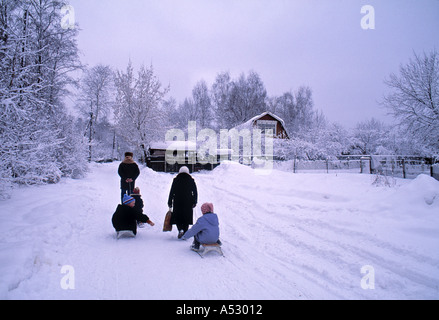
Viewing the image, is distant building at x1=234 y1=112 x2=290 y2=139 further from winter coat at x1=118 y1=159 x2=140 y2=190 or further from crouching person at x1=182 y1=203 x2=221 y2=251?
crouching person at x1=182 y1=203 x2=221 y2=251

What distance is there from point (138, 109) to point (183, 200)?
22.6 metres

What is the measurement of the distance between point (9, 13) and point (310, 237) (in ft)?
39.5

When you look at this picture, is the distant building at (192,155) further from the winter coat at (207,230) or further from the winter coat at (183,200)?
the winter coat at (207,230)

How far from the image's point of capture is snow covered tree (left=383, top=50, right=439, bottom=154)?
640 inches

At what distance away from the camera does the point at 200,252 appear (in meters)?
A: 4.47

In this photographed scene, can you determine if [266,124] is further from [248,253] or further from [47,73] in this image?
[248,253]

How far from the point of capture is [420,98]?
1661 centimetres

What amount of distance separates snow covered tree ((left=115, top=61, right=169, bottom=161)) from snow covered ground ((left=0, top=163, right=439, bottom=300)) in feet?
61.7

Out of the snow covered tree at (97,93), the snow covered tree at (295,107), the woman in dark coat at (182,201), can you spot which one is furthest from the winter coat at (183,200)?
the snow covered tree at (295,107)

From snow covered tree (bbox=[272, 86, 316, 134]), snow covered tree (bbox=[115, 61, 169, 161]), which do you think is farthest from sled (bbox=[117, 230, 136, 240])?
snow covered tree (bbox=[272, 86, 316, 134])

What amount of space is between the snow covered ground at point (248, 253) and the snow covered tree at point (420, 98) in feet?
44.5

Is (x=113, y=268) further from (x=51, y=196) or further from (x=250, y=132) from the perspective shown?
(x=250, y=132)

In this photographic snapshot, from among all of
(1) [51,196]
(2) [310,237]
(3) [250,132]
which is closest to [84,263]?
(2) [310,237]

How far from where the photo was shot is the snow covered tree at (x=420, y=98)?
16.2m
